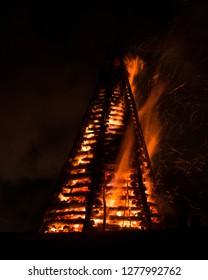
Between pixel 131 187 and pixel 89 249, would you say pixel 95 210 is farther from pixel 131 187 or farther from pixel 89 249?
pixel 89 249

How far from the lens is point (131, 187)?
40.7 ft

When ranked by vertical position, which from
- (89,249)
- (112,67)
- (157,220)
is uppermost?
(112,67)

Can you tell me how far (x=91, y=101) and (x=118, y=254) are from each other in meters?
6.78

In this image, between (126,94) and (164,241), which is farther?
(126,94)

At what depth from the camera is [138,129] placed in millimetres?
13922

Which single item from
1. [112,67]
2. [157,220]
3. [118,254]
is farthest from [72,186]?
[112,67]

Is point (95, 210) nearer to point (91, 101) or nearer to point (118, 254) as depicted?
point (118, 254)

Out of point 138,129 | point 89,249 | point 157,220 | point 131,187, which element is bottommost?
point 89,249

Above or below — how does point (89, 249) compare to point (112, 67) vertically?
below

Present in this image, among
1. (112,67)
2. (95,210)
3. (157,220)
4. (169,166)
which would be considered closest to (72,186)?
(95,210)

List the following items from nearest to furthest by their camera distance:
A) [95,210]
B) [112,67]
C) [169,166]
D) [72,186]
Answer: [95,210]
[72,186]
[112,67]
[169,166]

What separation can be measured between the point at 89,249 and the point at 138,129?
18.4 ft
